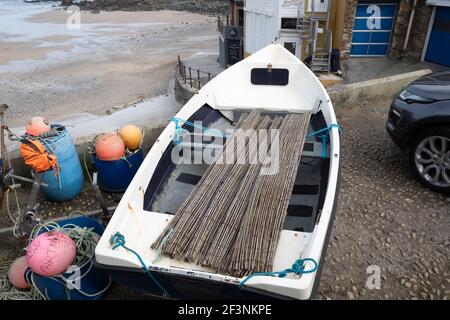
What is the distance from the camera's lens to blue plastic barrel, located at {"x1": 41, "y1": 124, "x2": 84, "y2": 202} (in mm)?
5199

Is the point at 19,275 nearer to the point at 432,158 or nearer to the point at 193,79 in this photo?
the point at 432,158

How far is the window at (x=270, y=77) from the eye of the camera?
726 cm

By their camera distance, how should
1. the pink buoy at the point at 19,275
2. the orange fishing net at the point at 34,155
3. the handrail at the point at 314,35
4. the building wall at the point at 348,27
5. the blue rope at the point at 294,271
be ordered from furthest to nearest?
the handrail at the point at 314,35
the building wall at the point at 348,27
the orange fishing net at the point at 34,155
the pink buoy at the point at 19,275
the blue rope at the point at 294,271

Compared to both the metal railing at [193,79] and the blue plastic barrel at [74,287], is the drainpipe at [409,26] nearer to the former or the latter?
the metal railing at [193,79]

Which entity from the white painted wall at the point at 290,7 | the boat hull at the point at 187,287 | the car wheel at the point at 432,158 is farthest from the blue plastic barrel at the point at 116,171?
the white painted wall at the point at 290,7

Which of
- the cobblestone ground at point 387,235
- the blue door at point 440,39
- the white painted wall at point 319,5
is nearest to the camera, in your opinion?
the cobblestone ground at point 387,235

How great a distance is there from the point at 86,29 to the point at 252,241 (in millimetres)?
46188

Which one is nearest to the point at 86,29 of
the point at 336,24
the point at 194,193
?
the point at 336,24

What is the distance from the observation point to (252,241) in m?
3.47

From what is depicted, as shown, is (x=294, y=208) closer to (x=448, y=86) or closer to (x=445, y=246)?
(x=445, y=246)

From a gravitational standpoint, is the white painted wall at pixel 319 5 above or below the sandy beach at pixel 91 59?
above

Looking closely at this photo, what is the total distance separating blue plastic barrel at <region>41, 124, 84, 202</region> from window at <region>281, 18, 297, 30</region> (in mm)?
11937

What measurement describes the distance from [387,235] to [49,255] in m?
4.17

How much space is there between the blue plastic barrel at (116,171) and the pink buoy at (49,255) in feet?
7.11
